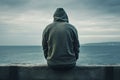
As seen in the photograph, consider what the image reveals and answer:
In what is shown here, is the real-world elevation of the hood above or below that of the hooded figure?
above

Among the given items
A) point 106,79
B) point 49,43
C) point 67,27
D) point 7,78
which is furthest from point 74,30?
point 7,78

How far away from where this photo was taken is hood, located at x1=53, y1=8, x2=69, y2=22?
695 centimetres

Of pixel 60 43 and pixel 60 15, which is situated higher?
pixel 60 15

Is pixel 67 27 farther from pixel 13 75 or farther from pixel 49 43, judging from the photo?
pixel 13 75

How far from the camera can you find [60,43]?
6.75 meters

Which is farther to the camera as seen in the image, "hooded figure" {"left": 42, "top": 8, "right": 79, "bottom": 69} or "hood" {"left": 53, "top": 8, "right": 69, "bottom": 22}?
"hood" {"left": 53, "top": 8, "right": 69, "bottom": 22}

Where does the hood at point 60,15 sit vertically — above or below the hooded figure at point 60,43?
above

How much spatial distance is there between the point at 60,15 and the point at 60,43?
0.62 m

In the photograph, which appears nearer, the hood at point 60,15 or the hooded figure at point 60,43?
the hooded figure at point 60,43

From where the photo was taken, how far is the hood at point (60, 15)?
6.95 m

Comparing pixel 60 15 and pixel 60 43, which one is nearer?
pixel 60 43

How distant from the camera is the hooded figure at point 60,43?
264 inches

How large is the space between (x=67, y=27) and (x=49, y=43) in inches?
19.6

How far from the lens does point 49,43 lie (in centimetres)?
688
